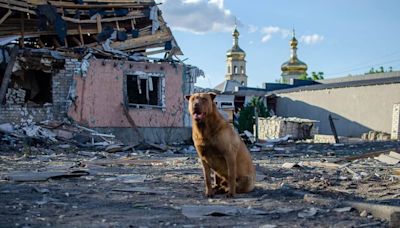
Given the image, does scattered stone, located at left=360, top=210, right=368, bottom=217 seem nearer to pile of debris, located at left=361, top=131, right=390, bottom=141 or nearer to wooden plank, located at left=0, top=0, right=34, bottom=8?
wooden plank, located at left=0, top=0, right=34, bottom=8

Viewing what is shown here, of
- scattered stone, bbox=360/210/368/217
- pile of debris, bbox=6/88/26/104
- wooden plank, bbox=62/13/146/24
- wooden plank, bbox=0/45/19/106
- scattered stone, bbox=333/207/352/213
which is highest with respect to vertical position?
wooden plank, bbox=62/13/146/24

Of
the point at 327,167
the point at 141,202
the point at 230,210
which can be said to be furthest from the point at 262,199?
the point at 327,167

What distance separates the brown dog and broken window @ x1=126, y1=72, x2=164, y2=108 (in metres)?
15.0

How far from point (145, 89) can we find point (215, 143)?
52.3 feet

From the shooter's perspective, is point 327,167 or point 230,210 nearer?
point 230,210

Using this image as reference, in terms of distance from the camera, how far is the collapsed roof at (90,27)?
20.6 metres

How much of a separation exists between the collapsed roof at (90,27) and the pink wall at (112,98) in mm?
666

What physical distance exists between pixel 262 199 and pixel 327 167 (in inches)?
203

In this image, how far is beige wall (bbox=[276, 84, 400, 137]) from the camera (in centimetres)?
3522

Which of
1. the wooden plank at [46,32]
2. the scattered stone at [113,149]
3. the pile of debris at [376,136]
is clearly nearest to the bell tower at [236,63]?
the pile of debris at [376,136]

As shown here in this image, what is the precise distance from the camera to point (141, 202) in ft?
20.4

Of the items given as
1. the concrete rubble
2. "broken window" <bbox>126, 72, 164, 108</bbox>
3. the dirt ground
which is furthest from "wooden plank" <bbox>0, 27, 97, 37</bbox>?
the dirt ground

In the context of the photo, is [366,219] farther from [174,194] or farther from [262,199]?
[174,194]

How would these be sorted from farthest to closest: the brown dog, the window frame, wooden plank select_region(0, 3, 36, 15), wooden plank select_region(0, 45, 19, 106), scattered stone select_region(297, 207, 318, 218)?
the window frame, wooden plank select_region(0, 3, 36, 15), wooden plank select_region(0, 45, 19, 106), the brown dog, scattered stone select_region(297, 207, 318, 218)
